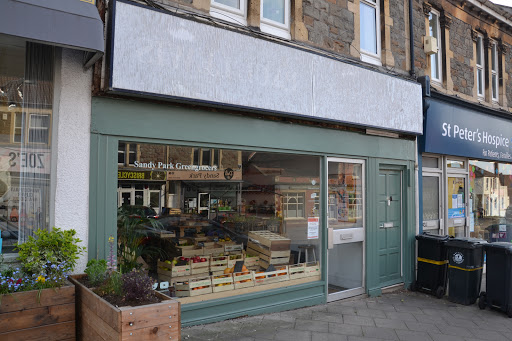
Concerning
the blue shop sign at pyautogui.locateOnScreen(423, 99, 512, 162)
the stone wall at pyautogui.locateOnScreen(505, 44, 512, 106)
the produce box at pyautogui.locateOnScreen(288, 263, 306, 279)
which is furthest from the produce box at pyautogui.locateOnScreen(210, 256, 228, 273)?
the stone wall at pyautogui.locateOnScreen(505, 44, 512, 106)

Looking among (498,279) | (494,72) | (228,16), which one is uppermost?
(494,72)

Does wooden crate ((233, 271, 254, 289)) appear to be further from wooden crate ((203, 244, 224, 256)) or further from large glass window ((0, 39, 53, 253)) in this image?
large glass window ((0, 39, 53, 253))

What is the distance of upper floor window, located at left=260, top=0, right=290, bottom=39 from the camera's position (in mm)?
6242

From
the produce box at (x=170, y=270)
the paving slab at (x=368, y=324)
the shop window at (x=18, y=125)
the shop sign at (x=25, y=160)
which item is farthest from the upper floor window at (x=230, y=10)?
the paving slab at (x=368, y=324)

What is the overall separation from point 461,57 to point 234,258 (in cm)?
798

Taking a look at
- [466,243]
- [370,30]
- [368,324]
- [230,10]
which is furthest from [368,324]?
[370,30]

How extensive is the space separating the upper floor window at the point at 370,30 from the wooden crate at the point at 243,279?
184 inches

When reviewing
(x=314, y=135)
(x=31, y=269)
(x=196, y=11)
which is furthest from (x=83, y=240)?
(x=314, y=135)

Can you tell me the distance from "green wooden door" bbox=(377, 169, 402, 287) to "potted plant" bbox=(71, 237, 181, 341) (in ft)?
16.6

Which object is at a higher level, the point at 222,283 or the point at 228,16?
the point at 228,16

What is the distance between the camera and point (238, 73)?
5332mm

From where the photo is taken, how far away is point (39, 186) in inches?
166

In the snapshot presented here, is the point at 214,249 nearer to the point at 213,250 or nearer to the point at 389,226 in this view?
the point at 213,250

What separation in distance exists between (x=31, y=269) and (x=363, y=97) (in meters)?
5.61
